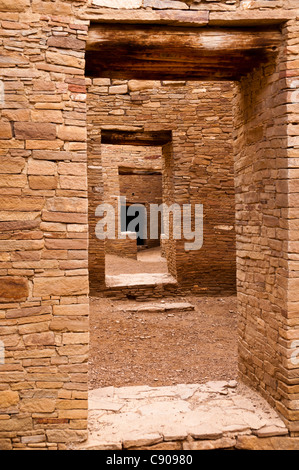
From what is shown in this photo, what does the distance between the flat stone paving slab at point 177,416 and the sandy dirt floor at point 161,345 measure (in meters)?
0.84

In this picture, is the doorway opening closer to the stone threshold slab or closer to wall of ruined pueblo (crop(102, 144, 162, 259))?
the stone threshold slab

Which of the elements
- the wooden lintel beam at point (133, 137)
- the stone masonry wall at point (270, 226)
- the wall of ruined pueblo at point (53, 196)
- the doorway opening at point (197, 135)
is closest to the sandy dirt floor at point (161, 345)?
the doorway opening at point (197, 135)

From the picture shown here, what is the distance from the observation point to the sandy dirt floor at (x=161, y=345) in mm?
5016

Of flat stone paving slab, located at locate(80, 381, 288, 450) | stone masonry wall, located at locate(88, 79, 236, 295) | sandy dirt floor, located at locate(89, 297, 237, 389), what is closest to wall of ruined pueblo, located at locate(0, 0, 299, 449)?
flat stone paving slab, located at locate(80, 381, 288, 450)

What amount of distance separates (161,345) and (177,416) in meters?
2.51

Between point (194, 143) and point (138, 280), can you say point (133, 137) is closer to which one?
point (194, 143)

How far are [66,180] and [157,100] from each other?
17.9ft

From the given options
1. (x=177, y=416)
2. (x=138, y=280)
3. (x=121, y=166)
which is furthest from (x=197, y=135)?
(x=177, y=416)

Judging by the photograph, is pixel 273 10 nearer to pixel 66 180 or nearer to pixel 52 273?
pixel 66 180

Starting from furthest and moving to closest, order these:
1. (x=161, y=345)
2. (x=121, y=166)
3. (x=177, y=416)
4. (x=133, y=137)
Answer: (x=121, y=166), (x=133, y=137), (x=161, y=345), (x=177, y=416)

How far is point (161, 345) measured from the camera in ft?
19.7

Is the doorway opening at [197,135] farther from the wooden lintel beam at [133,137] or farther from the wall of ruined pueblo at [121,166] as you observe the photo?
the wall of ruined pueblo at [121,166]

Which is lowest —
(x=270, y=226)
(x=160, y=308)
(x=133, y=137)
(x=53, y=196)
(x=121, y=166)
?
(x=160, y=308)

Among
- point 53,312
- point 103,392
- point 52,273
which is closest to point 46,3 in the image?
point 52,273
